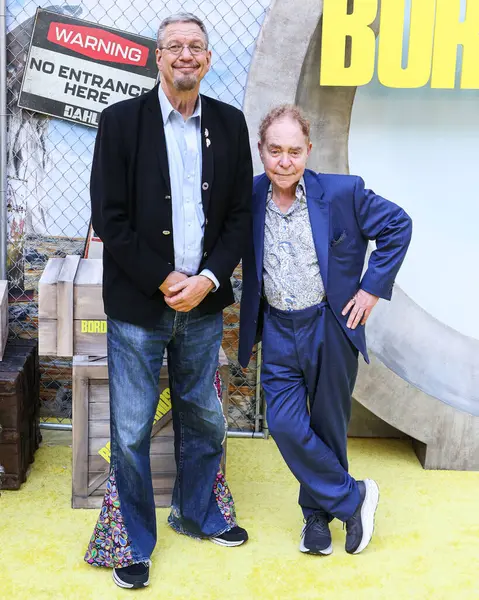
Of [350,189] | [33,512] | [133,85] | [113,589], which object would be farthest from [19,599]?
[133,85]

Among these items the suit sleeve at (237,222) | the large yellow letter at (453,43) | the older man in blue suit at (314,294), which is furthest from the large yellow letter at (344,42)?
the suit sleeve at (237,222)

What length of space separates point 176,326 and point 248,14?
1.87 m

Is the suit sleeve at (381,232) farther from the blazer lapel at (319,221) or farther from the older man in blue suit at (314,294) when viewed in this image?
the blazer lapel at (319,221)

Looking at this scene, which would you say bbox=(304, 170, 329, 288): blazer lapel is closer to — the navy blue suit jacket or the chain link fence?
the navy blue suit jacket

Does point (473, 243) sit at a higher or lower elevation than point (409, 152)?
lower

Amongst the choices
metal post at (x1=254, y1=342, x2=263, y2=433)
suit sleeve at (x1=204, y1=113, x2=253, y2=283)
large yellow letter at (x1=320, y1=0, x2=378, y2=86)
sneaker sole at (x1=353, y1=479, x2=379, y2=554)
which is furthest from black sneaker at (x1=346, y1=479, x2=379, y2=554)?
large yellow letter at (x1=320, y1=0, x2=378, y2=86)

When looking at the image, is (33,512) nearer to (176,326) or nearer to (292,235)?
(176,326)

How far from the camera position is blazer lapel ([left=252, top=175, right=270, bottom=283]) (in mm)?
2855

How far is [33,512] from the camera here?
3.28 meters

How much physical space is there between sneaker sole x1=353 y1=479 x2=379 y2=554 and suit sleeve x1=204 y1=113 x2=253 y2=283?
1.03 meters

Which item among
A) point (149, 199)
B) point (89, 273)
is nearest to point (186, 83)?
point (149, 199)

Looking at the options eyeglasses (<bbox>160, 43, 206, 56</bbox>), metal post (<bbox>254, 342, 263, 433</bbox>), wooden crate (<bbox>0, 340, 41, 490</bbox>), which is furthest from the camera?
metal post (<bbox>254, 342, 263, 433</bbox>)

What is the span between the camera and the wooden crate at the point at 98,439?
3.29 m

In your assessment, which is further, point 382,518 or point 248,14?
point 248,14
